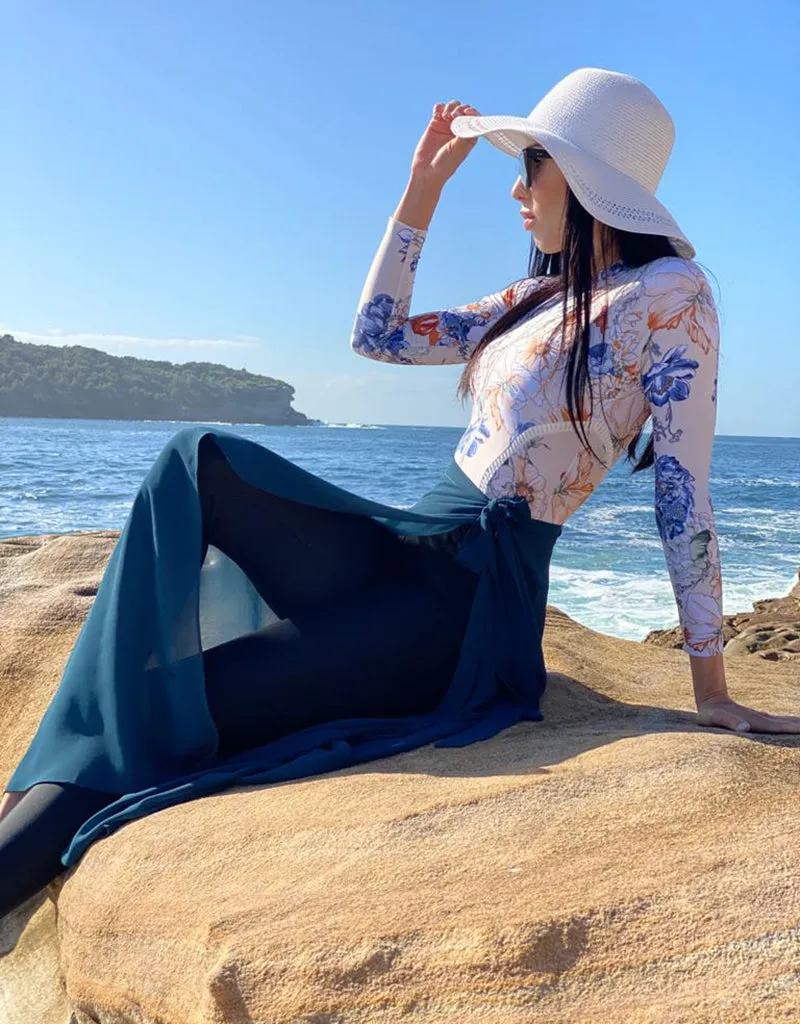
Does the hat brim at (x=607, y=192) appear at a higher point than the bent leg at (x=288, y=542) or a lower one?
higher

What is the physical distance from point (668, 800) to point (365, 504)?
0.98m

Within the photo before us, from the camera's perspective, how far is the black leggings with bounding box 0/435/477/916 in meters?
2.29

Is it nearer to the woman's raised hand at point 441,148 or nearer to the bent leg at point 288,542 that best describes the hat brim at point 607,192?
the woman's raised hand at point 441,148

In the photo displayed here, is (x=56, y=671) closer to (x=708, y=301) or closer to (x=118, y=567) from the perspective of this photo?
(x=118, y=567)

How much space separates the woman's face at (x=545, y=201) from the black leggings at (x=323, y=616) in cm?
81

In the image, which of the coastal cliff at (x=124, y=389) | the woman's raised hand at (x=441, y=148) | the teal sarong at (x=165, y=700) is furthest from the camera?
the coastal cliff at (x=124, y=389)

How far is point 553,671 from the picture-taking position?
10.3ft

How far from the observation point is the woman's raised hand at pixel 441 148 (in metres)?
2.97

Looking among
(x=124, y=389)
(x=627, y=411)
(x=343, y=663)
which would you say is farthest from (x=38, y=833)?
(x=124, y=389)

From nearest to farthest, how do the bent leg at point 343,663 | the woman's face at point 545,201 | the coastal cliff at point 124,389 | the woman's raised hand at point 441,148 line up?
1. the bent leg at point 343,663
2. the woman's face at point 545,201
3. the woman's raised hand at point 441,148
4. the coastal cliff at point 124,389

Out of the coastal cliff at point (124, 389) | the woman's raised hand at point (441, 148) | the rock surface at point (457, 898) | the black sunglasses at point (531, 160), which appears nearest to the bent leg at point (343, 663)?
the rock surface at point (457, 898)

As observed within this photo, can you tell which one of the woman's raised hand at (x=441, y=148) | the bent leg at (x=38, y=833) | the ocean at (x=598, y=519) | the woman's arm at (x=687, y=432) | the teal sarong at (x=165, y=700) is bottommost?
the ocean at (x=598, y=519)

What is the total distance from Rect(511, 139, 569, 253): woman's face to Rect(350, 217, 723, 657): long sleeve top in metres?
0.16

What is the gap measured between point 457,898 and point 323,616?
890mm
